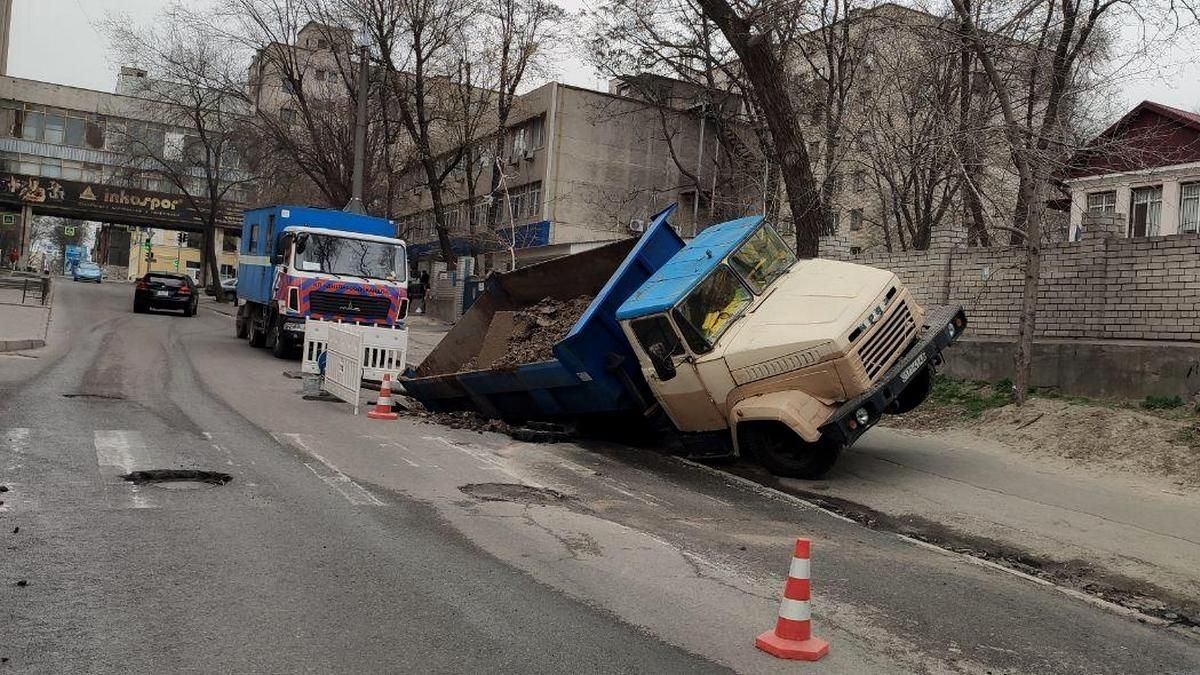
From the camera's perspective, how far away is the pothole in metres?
7.86

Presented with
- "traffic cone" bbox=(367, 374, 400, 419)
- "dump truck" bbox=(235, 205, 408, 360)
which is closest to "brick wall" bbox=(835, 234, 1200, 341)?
"traffic cone" bbox=(367, 374, 400, 419)

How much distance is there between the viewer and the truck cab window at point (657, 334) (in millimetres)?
9461

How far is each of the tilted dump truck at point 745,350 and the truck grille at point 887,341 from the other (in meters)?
0.02

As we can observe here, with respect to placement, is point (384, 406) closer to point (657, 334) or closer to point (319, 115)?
point (657, 334)

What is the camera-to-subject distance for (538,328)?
1219cm

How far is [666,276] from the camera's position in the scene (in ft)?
33.8

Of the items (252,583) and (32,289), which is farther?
(32,289)

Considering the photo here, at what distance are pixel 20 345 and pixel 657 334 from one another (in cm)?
1448

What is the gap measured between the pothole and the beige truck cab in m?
2.12

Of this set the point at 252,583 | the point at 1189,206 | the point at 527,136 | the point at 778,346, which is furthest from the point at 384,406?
the point at 527,136

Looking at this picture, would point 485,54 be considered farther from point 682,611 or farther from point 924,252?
point 682,611

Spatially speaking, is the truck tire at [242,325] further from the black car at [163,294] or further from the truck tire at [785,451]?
the truck tire at [785,451]

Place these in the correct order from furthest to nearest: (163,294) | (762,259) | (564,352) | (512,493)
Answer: (163,294) < (762,259) < (564,352) < (512,493)

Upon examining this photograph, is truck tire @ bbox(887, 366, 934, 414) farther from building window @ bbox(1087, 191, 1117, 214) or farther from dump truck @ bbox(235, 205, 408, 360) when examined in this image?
building window @ bbox(1087, 191, 1117, 214)
